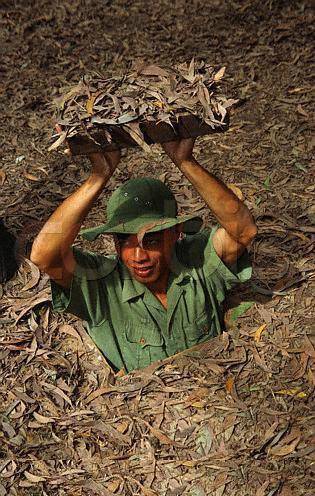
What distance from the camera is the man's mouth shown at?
493 centimetres

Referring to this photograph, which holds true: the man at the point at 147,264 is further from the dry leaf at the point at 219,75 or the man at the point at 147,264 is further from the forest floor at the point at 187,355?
the dry leaf at the point at 219,75

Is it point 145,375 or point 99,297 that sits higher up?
point 99,297

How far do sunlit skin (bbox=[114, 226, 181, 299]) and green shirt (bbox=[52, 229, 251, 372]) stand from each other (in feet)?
0.49

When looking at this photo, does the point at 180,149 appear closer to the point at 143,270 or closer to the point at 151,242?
the point at 151,242

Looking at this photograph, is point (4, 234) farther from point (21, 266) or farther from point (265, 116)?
point (265, 116)

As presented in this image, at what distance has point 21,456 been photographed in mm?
4793

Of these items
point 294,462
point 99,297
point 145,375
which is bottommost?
point 294,462

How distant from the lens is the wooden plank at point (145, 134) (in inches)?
167

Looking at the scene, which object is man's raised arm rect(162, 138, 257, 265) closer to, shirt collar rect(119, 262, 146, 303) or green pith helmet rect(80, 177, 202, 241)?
green pith helmet rect(80, 177, 202, 241)

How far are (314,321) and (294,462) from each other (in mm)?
1045

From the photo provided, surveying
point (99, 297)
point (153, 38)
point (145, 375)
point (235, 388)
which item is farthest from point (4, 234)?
point (153, 38)

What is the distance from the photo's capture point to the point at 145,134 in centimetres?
428

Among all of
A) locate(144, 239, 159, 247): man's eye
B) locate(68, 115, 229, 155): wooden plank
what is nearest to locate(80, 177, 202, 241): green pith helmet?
locate(144, 239, 159, 247): man's eye

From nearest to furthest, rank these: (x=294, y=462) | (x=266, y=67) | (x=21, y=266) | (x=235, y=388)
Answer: (x=294, y=462) < (x=235, y=388) < (x=21, y=266) < (x=266, y=67)
